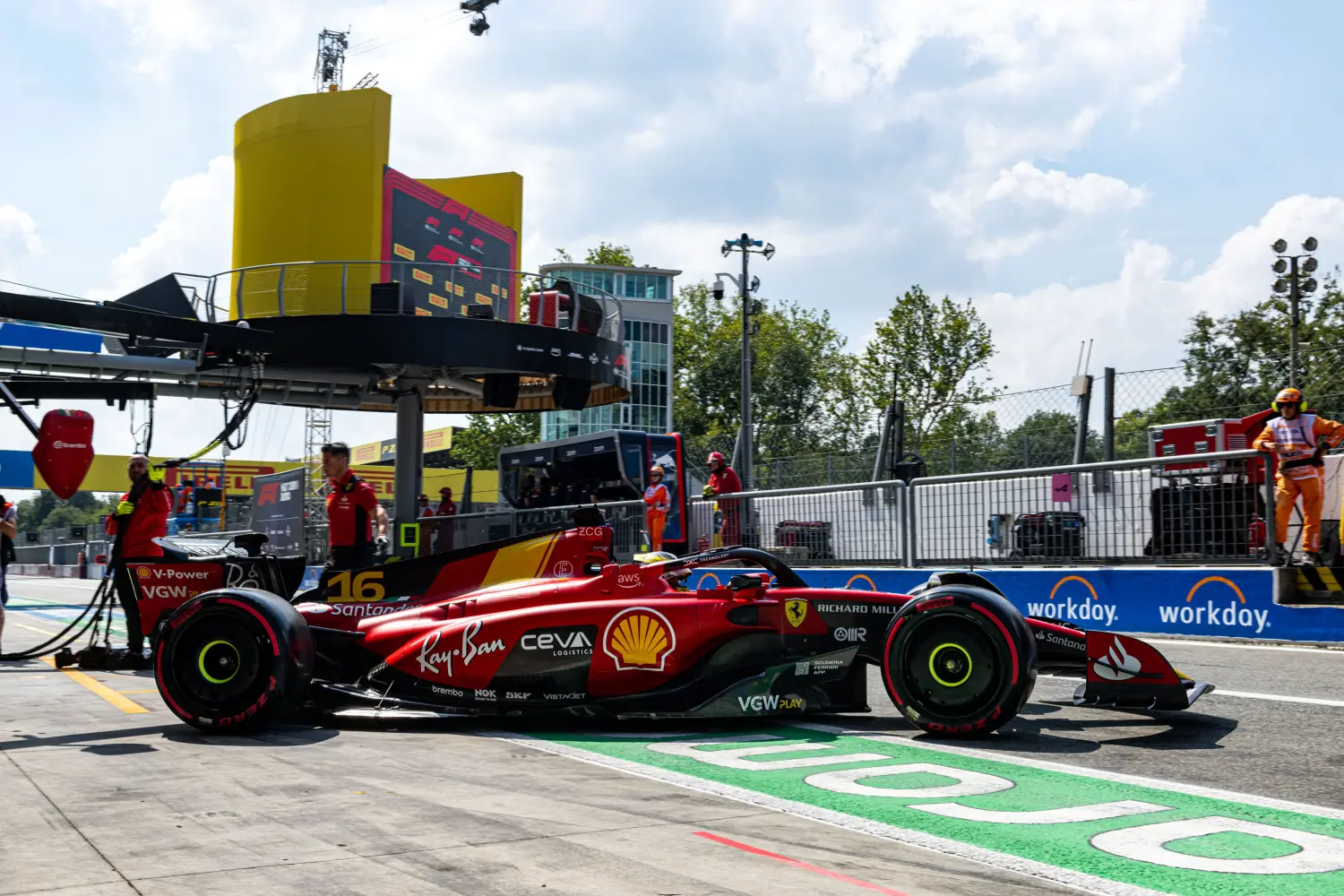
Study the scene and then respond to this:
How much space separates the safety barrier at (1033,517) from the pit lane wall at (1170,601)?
0.62 feet

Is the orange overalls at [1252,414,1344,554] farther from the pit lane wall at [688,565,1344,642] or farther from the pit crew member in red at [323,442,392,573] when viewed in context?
the pit crew member in red at [323,442,392,573]

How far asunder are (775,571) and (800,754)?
→ 1.39 metres

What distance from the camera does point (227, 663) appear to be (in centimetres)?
659

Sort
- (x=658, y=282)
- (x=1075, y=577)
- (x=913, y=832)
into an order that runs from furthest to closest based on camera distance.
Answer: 1. (x=658, y=282)
2. (x=1075, y=577)
3. (x=913, y=832)

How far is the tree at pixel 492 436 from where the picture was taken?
3120 inches

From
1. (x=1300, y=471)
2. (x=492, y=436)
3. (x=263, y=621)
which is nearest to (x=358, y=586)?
(x=263, y=621)

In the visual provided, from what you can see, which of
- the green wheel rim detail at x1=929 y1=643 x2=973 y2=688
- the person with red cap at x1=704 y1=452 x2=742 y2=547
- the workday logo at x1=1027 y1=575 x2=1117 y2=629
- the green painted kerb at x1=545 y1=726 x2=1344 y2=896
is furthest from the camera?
the person with red cap at x1=704 y1=452 x2=742 y2=547

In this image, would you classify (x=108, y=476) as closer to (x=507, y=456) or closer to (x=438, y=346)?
(x=507, y=456)

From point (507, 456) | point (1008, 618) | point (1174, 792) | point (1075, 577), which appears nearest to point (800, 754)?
point (1008, 618)

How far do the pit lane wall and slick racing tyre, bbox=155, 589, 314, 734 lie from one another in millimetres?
3245

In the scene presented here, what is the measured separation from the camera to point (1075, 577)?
11500mm

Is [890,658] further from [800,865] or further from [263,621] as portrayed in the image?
[263,621]

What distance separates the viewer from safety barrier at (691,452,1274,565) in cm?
1059

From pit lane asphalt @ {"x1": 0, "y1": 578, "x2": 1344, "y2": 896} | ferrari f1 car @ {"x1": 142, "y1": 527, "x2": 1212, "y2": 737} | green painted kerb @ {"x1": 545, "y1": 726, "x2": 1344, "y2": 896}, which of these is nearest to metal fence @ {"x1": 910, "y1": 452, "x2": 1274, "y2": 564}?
pit lane asphalt @ {"x1": 0, "y1": 578, "x2": 1344, "y2": 896}
